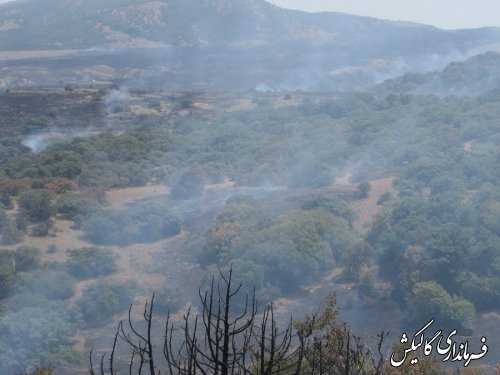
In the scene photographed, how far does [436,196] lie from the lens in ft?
90.4

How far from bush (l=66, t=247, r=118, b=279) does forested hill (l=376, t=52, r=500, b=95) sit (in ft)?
140

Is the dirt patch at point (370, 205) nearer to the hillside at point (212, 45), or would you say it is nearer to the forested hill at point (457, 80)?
the forested hill at point (457, 80)

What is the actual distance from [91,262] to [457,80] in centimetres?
4635

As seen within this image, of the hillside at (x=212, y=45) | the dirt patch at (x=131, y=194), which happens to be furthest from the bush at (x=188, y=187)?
the hillside at (x=212, y=45)

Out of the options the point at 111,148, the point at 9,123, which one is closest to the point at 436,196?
the point at 111,148

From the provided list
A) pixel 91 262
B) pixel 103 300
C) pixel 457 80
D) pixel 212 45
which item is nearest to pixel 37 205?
pixel 91 262

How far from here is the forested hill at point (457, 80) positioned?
187 feet

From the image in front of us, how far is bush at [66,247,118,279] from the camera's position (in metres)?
22.0

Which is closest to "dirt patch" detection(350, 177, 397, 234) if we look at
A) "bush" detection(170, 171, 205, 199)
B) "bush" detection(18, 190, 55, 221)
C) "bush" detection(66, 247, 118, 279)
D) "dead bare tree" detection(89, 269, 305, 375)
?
"bush" detection(170, 171, 205, 199)

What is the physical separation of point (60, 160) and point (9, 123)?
42.9 feet

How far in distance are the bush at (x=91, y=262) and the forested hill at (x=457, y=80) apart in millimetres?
42556

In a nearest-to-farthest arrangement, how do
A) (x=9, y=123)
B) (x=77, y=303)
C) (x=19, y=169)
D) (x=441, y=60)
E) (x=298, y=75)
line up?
1. (x=77, y=303)
2. (x=19, y=169)
3. (x=9, y=123)
4. (x=298, y=75)
5. (x=441, y=60)

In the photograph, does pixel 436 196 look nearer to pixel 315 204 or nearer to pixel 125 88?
pixel 315 204

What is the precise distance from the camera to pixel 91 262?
22328 mm
